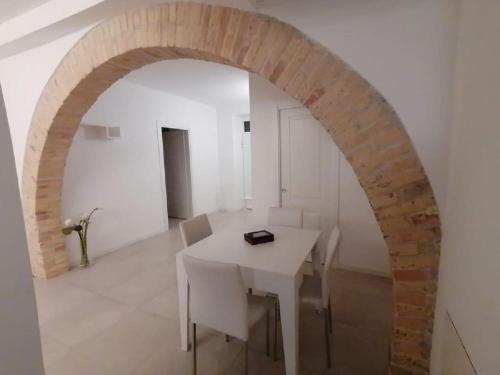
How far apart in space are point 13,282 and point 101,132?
11.0ft

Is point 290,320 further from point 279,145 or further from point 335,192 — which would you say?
point 279,145

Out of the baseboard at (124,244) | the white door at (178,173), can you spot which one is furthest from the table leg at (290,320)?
the white door at (178,173)

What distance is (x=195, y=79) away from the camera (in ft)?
12.7

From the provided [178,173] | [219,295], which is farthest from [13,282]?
[178,173]

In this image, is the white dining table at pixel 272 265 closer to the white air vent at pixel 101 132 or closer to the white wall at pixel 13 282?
the white wall at pixel 13 282

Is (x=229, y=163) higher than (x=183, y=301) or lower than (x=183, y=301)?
higher

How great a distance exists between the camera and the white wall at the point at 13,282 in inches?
29.9

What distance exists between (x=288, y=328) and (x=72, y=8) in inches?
113

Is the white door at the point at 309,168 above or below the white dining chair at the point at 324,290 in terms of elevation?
above

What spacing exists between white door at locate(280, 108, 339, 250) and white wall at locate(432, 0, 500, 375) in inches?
67.2

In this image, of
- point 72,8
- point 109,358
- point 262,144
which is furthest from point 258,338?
point 72,8

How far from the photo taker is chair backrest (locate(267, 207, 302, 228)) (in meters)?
2.54

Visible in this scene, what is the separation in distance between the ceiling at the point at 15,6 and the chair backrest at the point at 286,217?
2802 mm

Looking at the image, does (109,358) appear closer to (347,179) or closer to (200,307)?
(200,307)
